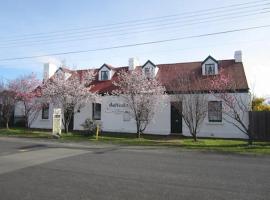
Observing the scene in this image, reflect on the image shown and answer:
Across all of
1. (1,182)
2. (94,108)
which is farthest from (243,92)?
(1,182)

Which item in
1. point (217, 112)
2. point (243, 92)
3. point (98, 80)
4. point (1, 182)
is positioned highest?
point (98, 80)

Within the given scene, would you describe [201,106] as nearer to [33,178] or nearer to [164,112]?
[164,112]

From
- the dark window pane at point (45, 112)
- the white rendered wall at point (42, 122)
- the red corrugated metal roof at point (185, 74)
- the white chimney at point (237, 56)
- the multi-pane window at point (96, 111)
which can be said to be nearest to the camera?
the red corrugated metal roof at point (185, 74)

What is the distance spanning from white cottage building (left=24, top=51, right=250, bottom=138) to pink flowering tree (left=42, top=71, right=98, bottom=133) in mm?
1957

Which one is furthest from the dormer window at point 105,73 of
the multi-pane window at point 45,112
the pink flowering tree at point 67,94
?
the multi-pane window at point 45,112

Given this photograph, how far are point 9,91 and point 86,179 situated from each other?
21.5 metres

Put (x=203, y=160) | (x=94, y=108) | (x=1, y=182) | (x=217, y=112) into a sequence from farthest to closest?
(x=94, y=108)
(x=217, y=112)
(x=203, y=160)
(x=1, y=182)

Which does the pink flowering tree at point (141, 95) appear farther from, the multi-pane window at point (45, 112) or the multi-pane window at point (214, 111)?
the multi-pane window at point (45, 112)

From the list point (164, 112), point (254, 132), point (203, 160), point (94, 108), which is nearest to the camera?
point (203, 160)

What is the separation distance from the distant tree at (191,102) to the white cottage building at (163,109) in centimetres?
49

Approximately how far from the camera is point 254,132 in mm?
20000

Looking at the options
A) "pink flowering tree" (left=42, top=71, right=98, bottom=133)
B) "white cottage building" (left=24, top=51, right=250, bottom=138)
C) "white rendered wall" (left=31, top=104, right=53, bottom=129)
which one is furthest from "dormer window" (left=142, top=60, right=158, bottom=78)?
"white rendered wall" (left=31, top=104, right=53, bottom=129)

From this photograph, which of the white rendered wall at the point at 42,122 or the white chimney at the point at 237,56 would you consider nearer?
the white chimney at the point at 237,56

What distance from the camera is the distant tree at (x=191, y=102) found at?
65.2ft
